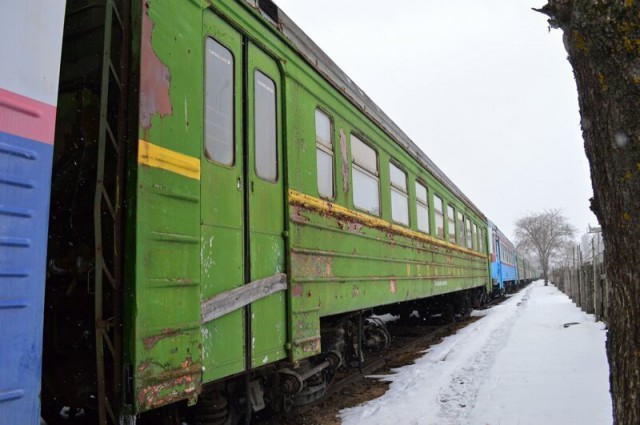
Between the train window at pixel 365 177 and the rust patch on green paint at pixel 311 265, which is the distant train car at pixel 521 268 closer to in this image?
the train window at pixel 365 177

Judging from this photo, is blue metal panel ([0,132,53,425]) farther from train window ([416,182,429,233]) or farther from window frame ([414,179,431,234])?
train window ([416,182,429,233])

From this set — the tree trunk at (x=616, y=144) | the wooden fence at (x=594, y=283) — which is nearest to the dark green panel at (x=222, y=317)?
the tree trunk at (x=616, y=144)

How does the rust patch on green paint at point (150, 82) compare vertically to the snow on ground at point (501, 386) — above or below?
above

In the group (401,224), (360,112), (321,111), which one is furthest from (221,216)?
(401,224)

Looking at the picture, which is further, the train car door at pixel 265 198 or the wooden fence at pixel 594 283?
the wooden fence at pixel 594 283

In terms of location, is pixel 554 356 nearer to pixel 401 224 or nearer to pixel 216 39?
pixel 401 224

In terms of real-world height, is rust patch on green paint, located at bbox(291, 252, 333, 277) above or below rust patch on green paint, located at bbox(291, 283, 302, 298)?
above

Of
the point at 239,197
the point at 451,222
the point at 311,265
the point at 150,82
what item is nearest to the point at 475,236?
the point at 451,222

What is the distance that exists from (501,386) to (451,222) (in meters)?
5.81

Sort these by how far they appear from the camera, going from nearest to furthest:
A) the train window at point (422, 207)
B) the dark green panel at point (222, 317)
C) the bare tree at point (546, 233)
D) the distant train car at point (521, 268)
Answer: the dark green panel at point (222, 317) < the train window at point (422, 207) < the distant train car at point (521, 268) < the bare tree at point (546, 233)

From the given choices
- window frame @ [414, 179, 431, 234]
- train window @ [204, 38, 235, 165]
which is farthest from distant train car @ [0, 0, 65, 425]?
window frame @ [414, 179, 431, 234]

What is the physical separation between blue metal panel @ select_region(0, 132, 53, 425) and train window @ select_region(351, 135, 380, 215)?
3.63 metres

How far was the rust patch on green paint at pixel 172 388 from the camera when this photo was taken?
244cm

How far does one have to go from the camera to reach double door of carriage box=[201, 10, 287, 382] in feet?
9.87
